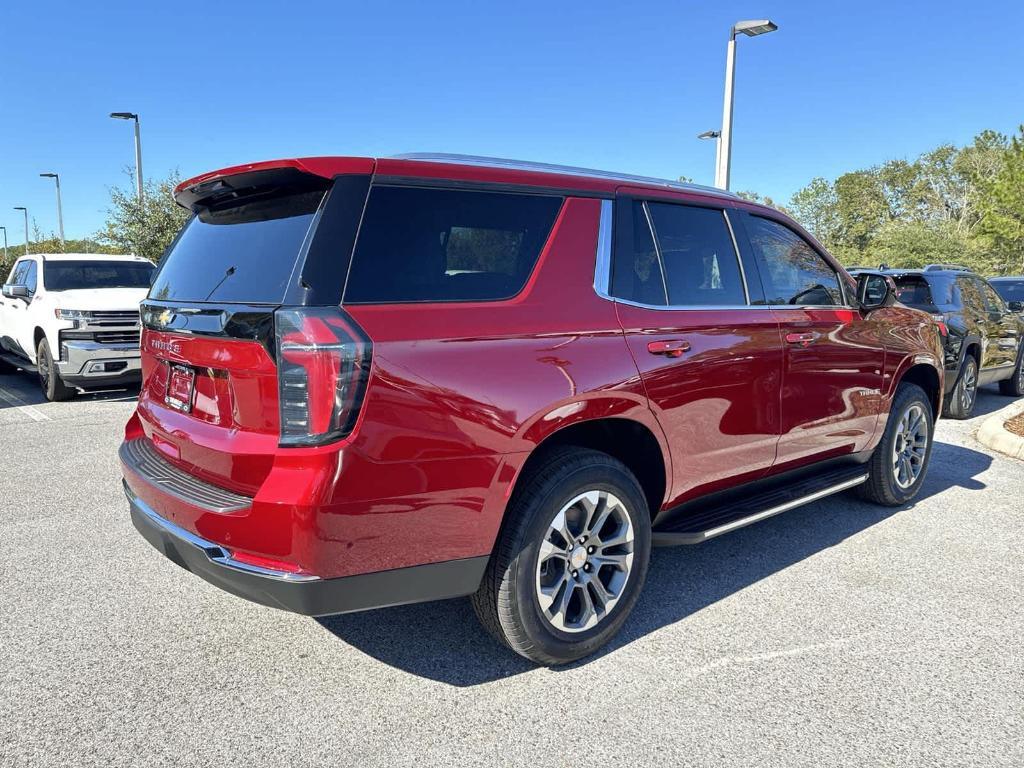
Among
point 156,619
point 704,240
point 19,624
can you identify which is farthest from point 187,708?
point 704,240

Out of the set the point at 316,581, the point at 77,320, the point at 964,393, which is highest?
the point at 77,320

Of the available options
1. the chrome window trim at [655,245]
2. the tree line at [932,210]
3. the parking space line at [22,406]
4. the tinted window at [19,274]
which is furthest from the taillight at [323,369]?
the tree line at [932,210]

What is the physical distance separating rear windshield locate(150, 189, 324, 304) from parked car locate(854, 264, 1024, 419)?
7045 millimetres

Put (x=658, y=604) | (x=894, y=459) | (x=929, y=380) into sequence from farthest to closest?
(x=929, y=380) < (x=894, y=459) < (x=658, y=604)

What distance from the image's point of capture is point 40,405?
884cm

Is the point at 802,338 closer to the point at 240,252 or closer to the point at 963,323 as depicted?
the point at 240,252

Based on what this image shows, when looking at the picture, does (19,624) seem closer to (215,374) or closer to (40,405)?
(215,374)

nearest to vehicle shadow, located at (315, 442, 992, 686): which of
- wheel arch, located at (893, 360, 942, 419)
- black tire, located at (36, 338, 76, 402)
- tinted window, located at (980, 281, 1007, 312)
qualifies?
→ wheel arch, located at (893, 360, 942, 419)

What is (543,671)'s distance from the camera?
2873 mm

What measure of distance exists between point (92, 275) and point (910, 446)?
9.83 meters

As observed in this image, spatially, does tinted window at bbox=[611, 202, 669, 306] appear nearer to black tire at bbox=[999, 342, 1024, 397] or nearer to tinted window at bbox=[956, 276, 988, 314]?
tinted window at bbox=[956, 276, 988, 314]

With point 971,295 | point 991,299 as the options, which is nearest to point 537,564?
point 971,295

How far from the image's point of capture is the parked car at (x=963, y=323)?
787 centimetres

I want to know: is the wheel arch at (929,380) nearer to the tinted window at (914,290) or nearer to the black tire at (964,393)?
the tinted window at (914,290)
